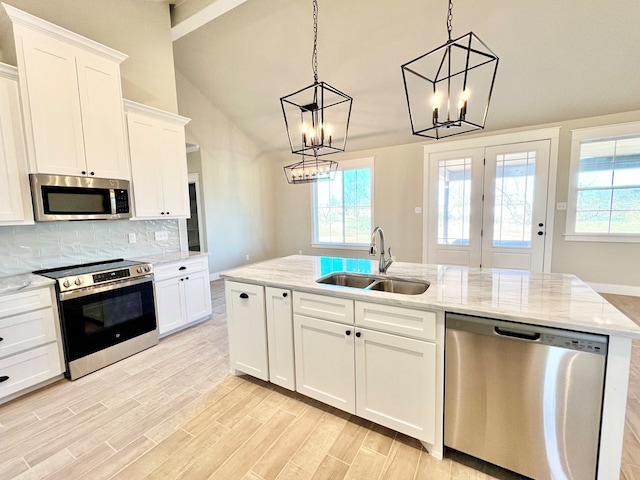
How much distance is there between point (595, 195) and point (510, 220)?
3.57 ft

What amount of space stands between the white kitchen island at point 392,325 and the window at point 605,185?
131 inches

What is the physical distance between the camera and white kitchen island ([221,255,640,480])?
1.19m

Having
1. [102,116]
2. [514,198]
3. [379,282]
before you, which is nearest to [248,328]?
[379,282]

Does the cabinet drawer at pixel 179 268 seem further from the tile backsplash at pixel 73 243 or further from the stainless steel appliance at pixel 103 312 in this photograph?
the tile backsplash at pixel 73 243

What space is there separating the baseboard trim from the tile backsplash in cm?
616

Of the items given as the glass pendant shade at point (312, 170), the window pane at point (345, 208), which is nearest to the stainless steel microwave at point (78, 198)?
the glass pendant shade at point (312, 170)

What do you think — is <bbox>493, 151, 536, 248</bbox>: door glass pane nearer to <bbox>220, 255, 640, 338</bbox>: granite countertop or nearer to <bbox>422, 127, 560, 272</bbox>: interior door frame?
<bbox>422, 127, 560, 272</bbox>: interior door frame

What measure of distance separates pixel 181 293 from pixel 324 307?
2124 mm

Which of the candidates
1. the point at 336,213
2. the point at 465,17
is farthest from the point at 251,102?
the point at 465,17

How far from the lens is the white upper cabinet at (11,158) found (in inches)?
84.4

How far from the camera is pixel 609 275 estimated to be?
13.6 ft

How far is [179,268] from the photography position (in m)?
3.16

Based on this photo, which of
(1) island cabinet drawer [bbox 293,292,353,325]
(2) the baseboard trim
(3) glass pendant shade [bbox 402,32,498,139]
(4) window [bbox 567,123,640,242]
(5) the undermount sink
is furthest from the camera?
(2) the baseboard trim

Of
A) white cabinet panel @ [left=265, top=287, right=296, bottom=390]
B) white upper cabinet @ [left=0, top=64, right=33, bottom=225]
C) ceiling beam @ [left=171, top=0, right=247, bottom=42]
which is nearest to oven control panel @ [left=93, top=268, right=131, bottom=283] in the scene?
white upper cabinet @ [left=0, top=64, right=33, bottom=225]
